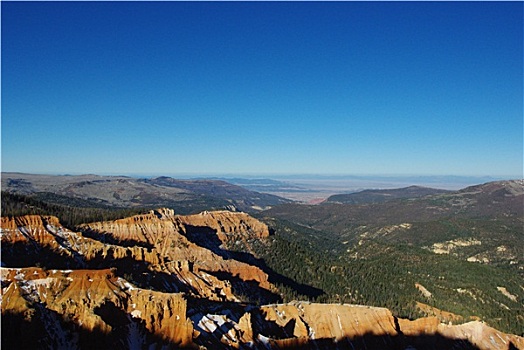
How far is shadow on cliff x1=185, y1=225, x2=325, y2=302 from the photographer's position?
119 m

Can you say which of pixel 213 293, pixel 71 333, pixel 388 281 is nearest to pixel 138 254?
pixel 213 293

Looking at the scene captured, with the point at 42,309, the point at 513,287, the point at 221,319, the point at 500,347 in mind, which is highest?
the point at 42,309

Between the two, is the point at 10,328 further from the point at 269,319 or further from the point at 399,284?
the point at 399,284

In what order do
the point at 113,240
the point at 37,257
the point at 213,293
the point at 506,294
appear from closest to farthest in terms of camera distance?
the point at 37,257, the point at 213,293, the point at 113,240, the point at 506,294

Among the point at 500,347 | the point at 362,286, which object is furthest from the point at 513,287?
the point at 500,347

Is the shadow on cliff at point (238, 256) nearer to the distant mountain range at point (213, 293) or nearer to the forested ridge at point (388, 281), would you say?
the distant mountain range at point (213, 293)

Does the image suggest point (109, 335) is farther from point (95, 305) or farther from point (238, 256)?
point (238, 256)

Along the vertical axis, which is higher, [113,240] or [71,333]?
[113,240]

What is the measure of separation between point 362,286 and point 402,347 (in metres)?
60.9

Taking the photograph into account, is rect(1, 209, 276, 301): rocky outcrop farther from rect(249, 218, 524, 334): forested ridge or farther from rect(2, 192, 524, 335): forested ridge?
rect(249, 218, 524, 334): forested ridge

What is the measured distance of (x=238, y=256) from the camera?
13312cm

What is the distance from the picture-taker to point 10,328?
47.2 meters

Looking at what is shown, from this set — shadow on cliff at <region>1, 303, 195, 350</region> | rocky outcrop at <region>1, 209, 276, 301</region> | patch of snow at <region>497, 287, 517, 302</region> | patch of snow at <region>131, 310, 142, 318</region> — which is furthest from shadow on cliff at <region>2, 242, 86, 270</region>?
patch of snow at <region>497, 287, 517, 302</region>

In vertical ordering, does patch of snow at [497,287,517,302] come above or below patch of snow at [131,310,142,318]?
below
